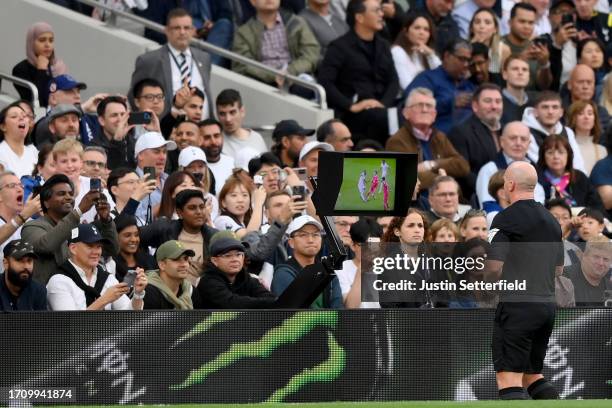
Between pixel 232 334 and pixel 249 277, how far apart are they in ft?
3.23

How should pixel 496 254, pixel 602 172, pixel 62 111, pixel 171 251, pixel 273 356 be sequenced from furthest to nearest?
pixel 602 172, pixel 62 111, pixel 171 251, pixel 273 356, pixel 496 254

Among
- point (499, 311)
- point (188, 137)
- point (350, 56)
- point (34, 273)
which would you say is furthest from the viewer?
point (350, 56)

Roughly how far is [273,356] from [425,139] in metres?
5.56

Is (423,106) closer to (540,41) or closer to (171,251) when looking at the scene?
(540,41)

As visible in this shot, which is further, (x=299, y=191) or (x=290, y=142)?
(x=290, y=142)

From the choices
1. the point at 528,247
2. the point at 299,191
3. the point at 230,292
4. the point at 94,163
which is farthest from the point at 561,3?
the point at 528,247

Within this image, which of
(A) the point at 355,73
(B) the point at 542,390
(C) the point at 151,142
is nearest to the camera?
(B) the point at 542,390

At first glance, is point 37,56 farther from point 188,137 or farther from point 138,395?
point 138,395

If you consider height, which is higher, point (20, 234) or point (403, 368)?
point (20, 234)

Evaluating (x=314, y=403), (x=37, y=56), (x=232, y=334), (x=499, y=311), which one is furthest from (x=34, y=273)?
(x=37, y=56)

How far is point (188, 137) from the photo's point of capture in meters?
16.6

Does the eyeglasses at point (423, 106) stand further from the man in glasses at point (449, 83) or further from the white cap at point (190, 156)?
the white cap at point (190, 156)

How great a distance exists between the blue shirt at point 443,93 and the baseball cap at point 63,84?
387 cm

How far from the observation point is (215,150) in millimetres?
16672
